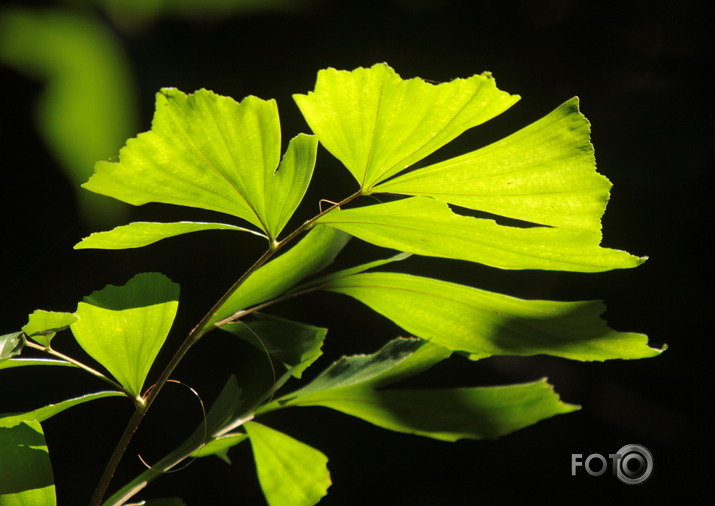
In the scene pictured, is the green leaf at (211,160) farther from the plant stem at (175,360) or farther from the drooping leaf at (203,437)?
the drooping leaf at (203,437)

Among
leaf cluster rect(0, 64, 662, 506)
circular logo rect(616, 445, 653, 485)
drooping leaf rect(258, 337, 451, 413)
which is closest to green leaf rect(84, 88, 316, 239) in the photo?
leaf cluster rect(0, 64, 662, 506)

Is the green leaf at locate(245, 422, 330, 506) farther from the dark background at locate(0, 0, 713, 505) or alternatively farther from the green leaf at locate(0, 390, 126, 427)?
the dark background at locate(0, 0, 713, 505)

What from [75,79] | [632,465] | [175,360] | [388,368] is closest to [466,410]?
[388,368]

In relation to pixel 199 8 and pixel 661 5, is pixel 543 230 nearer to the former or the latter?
pixel 199 8

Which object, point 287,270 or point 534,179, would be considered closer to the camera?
point 534,179

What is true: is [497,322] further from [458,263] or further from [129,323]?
[458,263]

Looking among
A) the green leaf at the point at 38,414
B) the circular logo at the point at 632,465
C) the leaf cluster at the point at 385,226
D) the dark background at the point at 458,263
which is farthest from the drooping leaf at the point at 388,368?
the dark background at the point at 458,263
